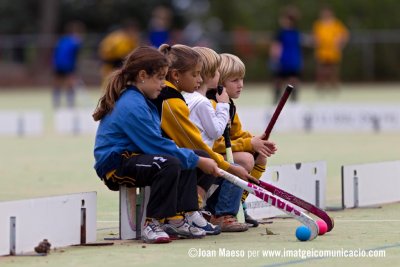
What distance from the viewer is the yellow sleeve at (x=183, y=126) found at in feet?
24.5

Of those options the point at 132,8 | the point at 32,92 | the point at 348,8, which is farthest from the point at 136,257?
the point at 132,8

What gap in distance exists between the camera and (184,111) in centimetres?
746

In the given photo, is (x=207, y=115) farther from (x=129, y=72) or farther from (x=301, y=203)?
(x=301, y=203)

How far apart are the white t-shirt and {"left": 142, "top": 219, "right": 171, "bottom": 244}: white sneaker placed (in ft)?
2.63

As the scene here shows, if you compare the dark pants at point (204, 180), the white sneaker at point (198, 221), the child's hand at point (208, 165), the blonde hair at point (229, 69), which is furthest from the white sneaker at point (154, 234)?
the blonde hair at point (229, 69)

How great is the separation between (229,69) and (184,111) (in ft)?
2.72

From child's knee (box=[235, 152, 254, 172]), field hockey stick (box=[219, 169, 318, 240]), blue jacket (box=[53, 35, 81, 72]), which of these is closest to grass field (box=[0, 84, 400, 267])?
field hockey stick (box=[219, 169, 318, 240])

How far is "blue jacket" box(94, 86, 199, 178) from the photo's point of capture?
285 inches

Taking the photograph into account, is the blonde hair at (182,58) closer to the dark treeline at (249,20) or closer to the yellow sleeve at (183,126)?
the yellow sleeve at (183,126)

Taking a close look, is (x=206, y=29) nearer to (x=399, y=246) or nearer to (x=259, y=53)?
(x=259, y=53)

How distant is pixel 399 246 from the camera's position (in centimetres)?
690

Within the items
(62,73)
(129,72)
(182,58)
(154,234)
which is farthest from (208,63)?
(62,73)

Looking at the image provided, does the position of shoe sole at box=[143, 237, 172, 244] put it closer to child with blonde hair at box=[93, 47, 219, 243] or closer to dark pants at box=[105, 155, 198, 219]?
child with blonde hair at box=[93, 47, 219, 243]

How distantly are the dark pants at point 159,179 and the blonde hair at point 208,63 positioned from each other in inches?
31.5
